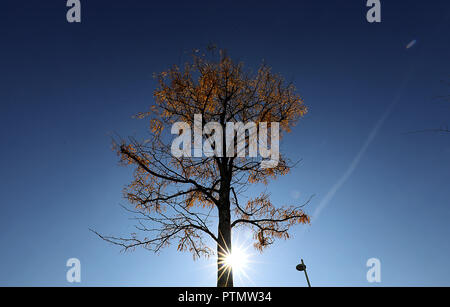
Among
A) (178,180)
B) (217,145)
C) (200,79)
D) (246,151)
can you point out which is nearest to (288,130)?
(246,151)

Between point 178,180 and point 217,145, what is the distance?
4.57ft

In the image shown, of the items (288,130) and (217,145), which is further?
(288,130)

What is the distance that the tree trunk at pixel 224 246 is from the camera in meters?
5.42

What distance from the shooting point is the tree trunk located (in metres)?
5.42

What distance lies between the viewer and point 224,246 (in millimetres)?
5746

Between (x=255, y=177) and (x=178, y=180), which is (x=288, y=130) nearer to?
(x=255, y=177)
